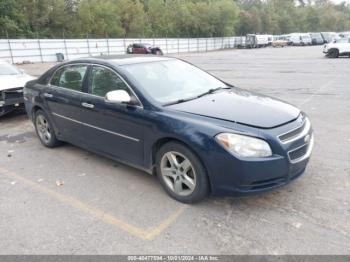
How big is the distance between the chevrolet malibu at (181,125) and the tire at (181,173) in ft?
0.04

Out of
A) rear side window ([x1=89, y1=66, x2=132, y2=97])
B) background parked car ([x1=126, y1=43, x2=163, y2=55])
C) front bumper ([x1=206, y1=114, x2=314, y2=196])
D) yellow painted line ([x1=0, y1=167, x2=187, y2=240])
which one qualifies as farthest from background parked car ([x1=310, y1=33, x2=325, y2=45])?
yellow painted line ([x1=0, y1=167, x2=187, y2=240])

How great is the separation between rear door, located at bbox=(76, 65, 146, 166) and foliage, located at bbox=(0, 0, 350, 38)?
34.9 m

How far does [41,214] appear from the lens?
11.8 ft

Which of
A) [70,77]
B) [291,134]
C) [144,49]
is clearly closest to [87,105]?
[70,77]

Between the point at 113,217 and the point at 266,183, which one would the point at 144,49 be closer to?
the point at 113,217

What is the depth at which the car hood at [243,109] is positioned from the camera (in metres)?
3.43

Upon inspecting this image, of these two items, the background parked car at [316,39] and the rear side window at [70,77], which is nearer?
the rear side window at [70,77]

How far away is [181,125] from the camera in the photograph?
3486 millimetres

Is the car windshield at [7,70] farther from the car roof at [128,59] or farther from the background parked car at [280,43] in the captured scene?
the background parked car at [280,43]

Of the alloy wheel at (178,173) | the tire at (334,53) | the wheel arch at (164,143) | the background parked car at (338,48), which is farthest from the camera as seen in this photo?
the tire at (334,53)

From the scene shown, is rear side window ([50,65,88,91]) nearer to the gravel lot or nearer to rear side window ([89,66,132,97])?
rear side window ([89,66,132,97])

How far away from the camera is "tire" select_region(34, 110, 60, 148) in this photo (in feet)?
18.3

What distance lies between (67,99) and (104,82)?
83 centimetres

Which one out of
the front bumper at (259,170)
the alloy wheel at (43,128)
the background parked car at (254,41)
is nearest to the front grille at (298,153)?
the front bumper at (259,170)
